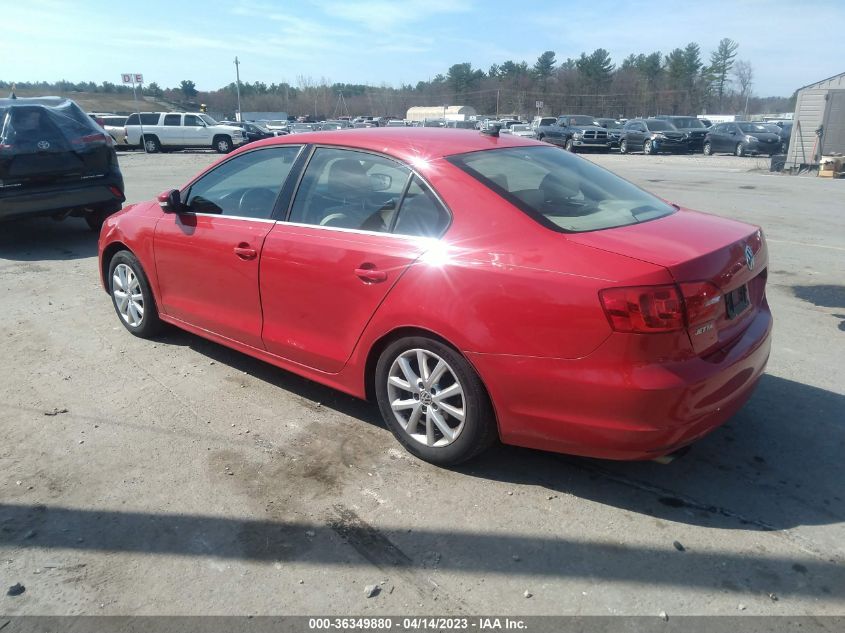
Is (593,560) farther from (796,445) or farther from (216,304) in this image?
(216,304)

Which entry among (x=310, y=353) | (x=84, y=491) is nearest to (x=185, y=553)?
(x=84, y=491)

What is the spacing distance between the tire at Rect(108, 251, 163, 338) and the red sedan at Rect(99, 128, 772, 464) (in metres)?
0.76

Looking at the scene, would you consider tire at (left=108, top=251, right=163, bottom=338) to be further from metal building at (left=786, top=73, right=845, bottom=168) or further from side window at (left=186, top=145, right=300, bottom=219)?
metal building at (left=786, top=73, right=845, bottom=168)

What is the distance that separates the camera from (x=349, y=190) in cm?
383

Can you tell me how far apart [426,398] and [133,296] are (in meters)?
3.08

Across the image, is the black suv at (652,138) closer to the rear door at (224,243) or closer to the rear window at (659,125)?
the rear window at (659,125)

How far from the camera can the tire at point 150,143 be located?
1346 inches

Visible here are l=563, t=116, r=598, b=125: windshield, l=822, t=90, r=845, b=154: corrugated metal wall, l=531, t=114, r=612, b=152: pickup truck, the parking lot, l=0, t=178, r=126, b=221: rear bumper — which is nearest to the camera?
the parking lot

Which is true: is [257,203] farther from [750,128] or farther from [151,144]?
[151,144]

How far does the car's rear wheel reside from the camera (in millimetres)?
34219

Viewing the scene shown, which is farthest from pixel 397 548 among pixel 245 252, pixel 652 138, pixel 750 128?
pixel 652 138

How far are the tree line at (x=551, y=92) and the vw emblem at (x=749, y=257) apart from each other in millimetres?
83246

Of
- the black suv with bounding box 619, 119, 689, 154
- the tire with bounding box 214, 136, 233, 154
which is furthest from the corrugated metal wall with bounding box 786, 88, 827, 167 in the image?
the tire with bounding box 214, 136, 233, 154

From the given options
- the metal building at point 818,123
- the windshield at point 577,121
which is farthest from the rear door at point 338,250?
the windshield at point 577,121
